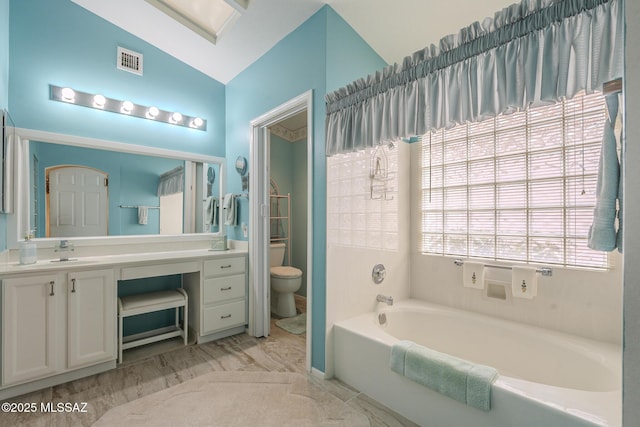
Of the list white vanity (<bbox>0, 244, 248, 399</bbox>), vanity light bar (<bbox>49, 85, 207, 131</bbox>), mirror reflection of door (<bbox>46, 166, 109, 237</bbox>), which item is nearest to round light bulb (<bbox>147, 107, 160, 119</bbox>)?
vanity light bar (<bbox>49, 85, 207, 131</bbox>)

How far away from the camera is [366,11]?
2.10 meters

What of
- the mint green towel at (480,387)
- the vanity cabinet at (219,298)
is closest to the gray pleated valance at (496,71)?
the mint green towel at (480,387)

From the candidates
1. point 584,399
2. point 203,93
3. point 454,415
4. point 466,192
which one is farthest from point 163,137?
point 584,399

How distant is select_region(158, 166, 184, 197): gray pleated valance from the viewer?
283cm

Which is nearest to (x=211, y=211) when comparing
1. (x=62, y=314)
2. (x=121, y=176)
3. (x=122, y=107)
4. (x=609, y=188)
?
(x=121, y=176)

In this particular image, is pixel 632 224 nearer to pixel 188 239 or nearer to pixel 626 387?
pixel 626 387

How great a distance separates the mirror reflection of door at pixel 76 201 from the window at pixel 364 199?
79.4 inches

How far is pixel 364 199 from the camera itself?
90.6 inches

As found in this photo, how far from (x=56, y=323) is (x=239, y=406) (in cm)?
136

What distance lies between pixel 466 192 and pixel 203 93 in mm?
2827

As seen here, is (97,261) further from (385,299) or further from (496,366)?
(496,366)

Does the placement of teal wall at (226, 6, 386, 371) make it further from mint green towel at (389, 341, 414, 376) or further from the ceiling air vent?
the ceiling air vent

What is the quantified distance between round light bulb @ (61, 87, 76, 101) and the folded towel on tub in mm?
3091

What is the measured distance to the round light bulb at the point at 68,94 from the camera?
231 cm
